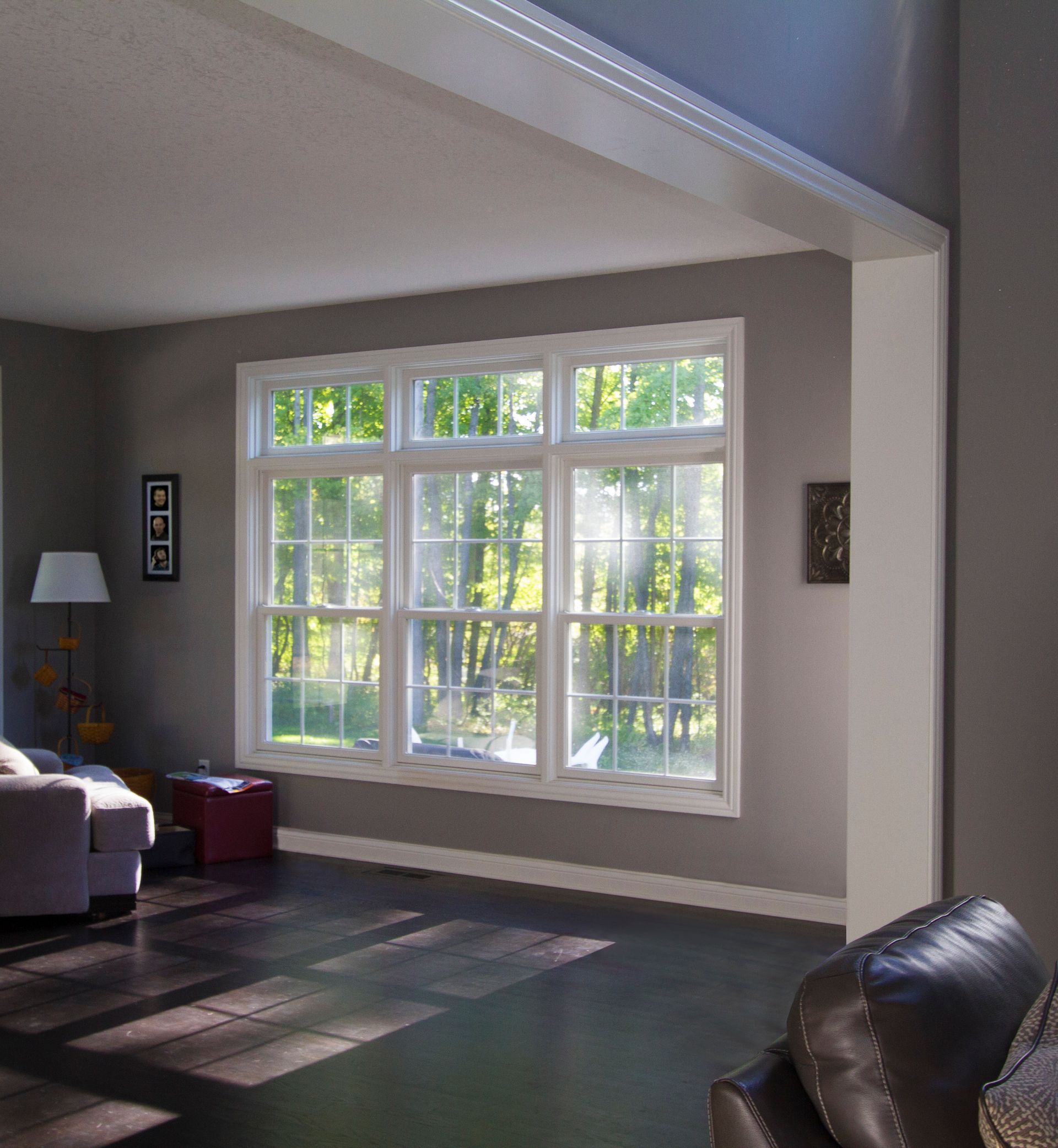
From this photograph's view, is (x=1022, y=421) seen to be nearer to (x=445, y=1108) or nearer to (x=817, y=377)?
(x=817, y=377)

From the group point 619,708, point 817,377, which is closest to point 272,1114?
point 619,708

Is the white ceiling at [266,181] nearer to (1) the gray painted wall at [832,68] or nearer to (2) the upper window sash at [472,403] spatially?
(2) the upper window sash at [472,403]

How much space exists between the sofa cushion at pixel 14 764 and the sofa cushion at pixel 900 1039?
4.38 meters

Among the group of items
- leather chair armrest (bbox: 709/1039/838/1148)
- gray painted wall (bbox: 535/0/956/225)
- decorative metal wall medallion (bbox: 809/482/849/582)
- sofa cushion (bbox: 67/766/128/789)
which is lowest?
sofa cushion (bbox: 67/766/128/789)

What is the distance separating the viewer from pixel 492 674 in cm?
613

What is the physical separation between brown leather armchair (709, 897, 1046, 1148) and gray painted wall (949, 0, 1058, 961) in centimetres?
189

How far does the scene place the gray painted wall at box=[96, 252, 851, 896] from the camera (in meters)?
5.25

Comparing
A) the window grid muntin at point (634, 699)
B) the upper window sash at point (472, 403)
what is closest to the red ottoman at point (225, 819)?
the window grid muntin at point (634, 699)

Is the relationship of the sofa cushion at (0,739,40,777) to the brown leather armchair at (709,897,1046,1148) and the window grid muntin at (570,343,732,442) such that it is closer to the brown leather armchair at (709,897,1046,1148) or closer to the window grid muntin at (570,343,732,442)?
the window grid muntin at (570,343,732,442)

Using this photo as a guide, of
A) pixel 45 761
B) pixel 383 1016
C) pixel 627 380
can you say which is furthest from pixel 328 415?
pixel 383 1016

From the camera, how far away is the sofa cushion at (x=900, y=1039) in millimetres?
1543

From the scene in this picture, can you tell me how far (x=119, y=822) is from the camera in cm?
527

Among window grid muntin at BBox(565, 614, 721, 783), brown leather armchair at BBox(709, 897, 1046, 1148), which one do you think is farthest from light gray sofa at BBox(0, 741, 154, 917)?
brown leather armchair at BBox(709, 897, 1046, 1148)

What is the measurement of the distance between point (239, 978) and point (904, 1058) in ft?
11.2
